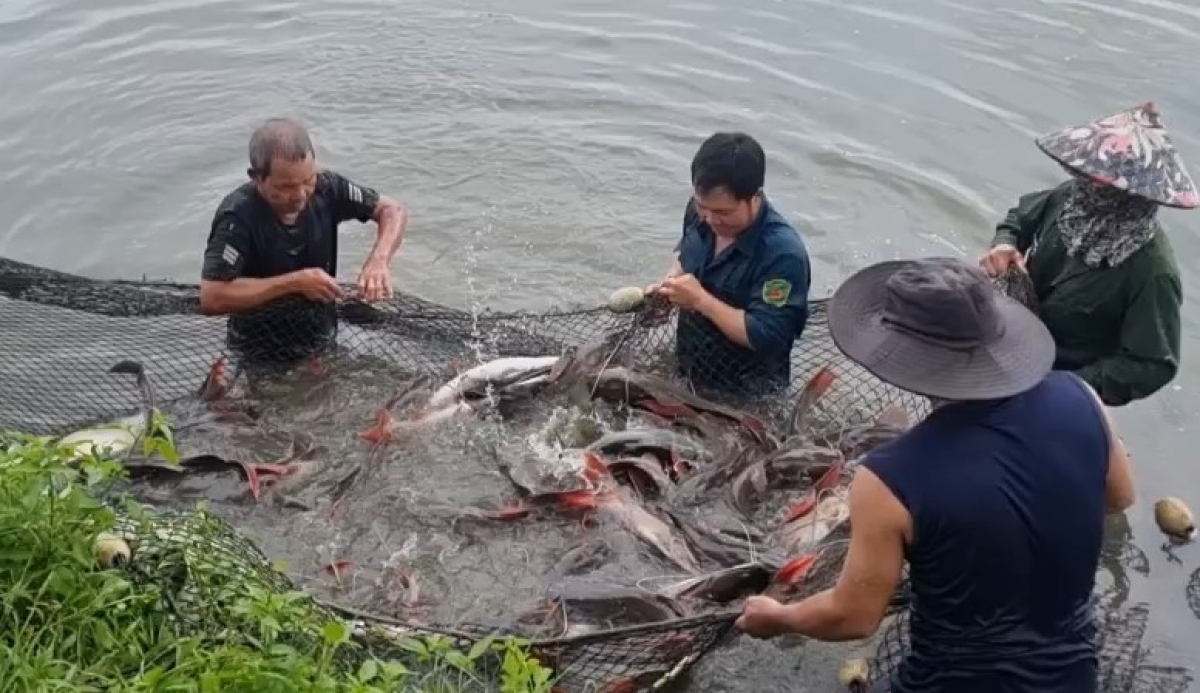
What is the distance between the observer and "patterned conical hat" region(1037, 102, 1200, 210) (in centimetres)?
469

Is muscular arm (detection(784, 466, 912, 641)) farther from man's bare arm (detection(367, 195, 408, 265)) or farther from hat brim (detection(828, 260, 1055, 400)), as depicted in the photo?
man's bare arm (detection(367, 195, 408, 265))

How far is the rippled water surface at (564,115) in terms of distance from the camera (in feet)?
29.4

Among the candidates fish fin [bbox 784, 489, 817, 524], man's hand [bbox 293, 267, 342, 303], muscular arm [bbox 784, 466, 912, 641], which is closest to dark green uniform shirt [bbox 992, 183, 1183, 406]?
fish fin [bbox 784, 489, 817, 524]

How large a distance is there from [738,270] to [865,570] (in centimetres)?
261

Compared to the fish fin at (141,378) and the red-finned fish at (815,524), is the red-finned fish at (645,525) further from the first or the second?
the fish fin at (141,378)

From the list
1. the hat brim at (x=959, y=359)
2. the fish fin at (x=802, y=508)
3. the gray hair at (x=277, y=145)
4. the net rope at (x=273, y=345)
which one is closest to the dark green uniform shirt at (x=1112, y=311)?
the net rope at (x=273, y=345)

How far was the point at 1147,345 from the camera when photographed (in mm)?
4992

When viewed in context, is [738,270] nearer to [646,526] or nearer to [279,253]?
[646,526]

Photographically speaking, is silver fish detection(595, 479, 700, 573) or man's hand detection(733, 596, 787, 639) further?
silver fish detection(595, 479, 700, 573)

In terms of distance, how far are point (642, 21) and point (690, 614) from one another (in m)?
9.06

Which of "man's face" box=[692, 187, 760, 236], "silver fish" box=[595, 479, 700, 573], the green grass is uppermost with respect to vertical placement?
"man's face" box=[692, 187, 760, 236]

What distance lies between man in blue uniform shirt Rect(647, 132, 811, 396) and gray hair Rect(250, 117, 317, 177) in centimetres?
195

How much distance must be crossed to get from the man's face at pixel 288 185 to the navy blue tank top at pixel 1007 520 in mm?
3605

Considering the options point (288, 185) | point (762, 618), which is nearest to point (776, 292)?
point (762, 618)
